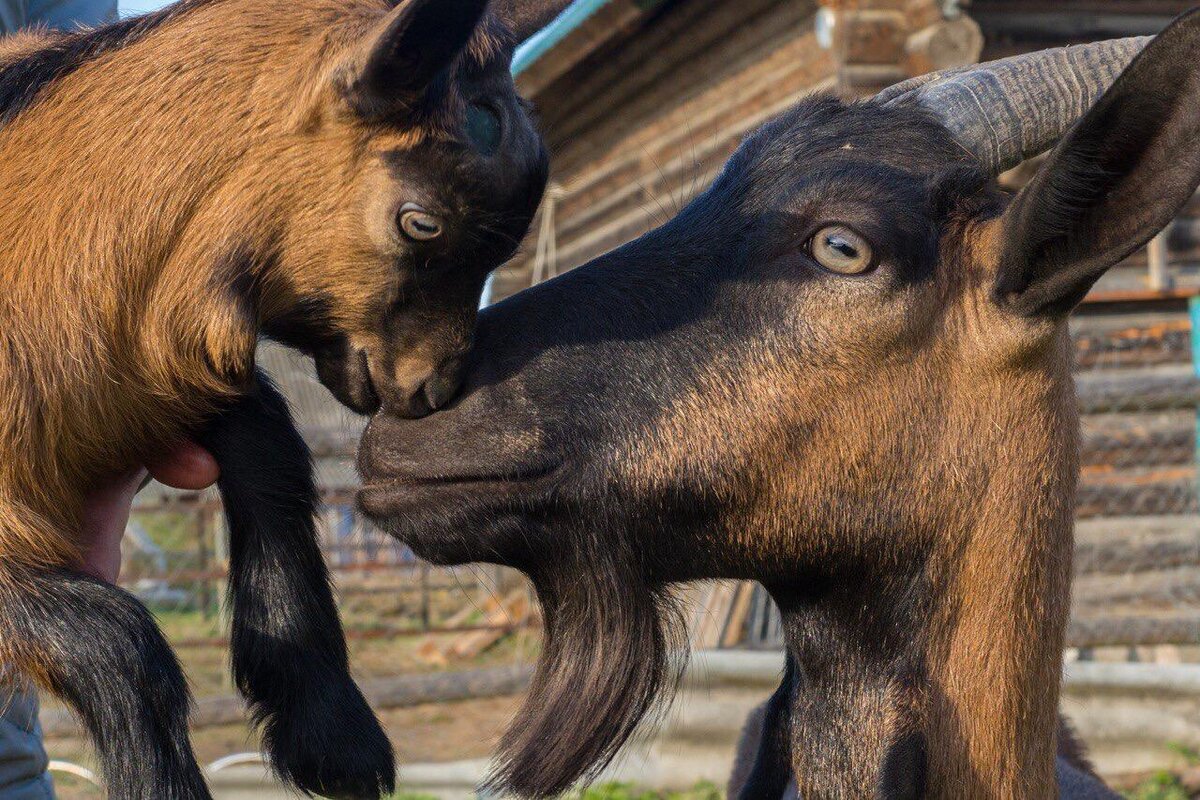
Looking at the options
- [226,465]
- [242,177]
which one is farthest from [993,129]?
[226,465]

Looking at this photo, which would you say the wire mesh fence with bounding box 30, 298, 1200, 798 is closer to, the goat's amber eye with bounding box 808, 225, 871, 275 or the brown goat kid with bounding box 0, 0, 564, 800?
the brown goat kid with bounding box 0, 0, 564, 800

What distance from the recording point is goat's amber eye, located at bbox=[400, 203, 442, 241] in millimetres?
2051

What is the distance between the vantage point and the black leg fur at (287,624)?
85.7 inches

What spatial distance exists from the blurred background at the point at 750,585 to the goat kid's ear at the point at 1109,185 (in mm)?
3586

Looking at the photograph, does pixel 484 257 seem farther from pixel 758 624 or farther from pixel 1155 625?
pixel 1155 625

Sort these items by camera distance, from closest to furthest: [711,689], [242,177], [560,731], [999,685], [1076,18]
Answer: [242,177]
[999,685]
[560,731]
[711,689]
[1076,18]

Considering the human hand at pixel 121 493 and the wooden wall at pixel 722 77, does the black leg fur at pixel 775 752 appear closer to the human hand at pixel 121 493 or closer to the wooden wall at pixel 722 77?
the human hand at pixel 121 493

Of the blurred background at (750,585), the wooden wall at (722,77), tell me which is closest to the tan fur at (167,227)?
the blurred background at (750,585)

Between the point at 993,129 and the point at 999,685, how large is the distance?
3.33 ft

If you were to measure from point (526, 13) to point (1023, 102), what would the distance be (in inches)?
37.2

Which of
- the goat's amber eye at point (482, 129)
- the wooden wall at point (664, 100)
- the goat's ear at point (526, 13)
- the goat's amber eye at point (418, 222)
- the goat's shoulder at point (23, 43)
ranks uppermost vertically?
the goat's shoulder at point (23, 43)

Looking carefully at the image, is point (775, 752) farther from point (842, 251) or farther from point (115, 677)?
point (115, 677)

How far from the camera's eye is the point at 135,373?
2143mm

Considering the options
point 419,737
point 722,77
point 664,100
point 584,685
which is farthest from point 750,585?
point 584,685
